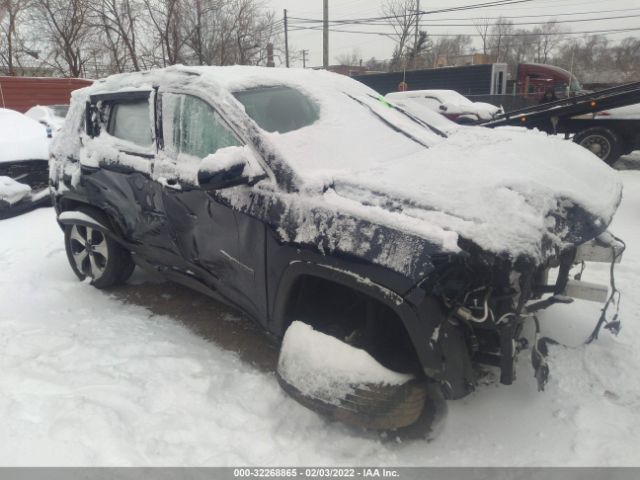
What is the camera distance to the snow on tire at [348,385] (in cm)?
233

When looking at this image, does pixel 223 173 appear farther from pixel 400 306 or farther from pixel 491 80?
pixel 491 80

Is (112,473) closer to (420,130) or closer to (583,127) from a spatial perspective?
(420,130)

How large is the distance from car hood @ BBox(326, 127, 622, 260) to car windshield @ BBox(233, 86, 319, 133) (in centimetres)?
62

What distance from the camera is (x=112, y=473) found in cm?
228

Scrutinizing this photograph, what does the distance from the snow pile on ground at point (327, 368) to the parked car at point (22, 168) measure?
604 cm

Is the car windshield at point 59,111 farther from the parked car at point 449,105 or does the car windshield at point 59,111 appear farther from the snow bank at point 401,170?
the snow bank at point 401,170

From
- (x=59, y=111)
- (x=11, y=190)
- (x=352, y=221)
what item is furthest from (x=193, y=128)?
(x=59, y=111)

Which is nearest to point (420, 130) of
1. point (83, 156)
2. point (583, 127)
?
point (83, 156)

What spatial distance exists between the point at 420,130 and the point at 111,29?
22.4 metres

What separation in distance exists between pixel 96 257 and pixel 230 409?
2296mm

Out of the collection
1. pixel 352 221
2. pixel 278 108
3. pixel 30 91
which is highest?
pixel 30 91

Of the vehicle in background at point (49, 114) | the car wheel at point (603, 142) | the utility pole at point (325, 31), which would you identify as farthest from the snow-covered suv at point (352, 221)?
the utility pole at point (325, 31)

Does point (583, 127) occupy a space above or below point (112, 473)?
above

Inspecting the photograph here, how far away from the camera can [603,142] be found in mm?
8820
